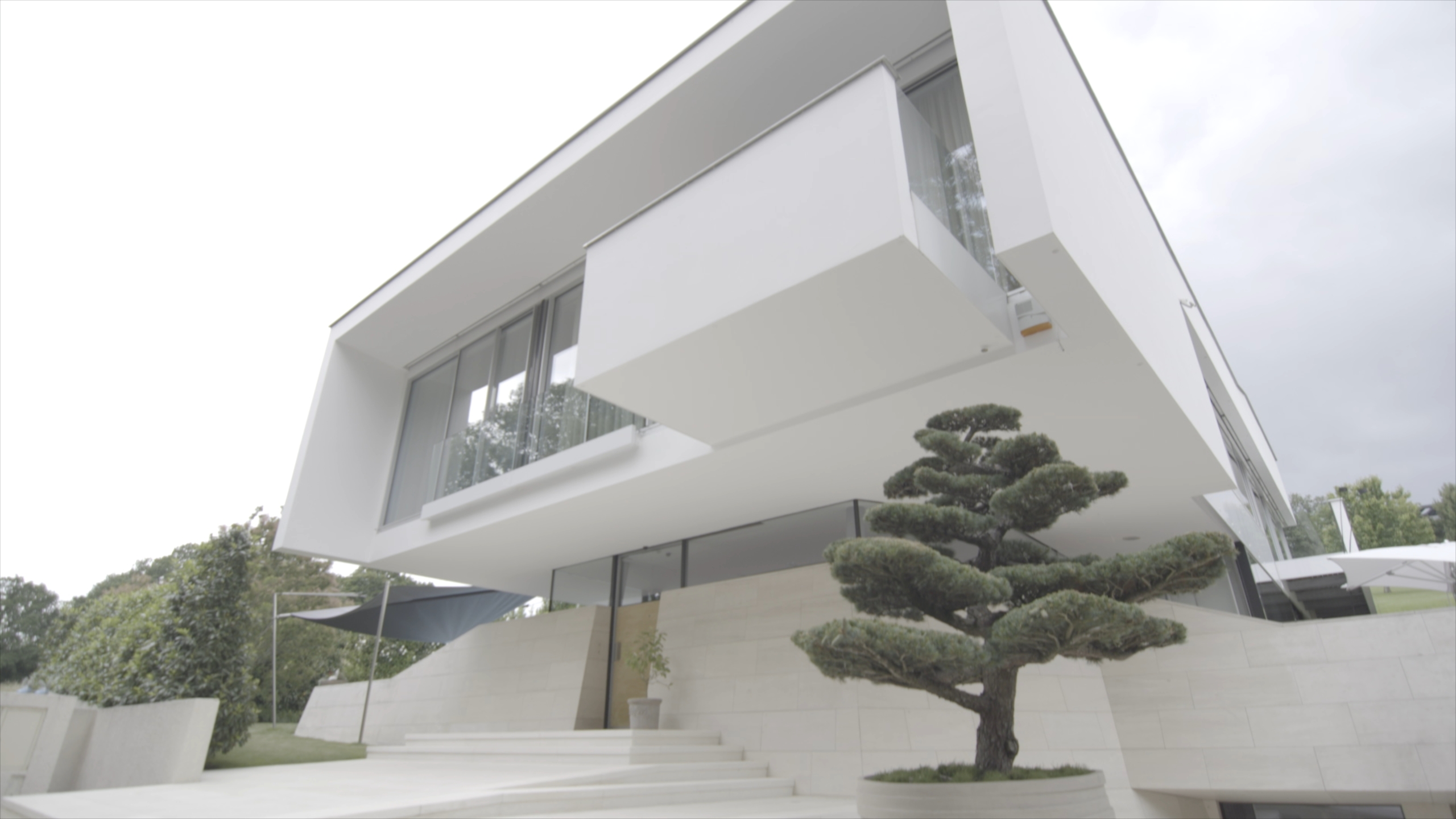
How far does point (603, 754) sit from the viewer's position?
22.5 ft

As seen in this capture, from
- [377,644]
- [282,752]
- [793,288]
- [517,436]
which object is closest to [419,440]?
[517,436]

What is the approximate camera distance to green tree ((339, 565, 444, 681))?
15.7 meters

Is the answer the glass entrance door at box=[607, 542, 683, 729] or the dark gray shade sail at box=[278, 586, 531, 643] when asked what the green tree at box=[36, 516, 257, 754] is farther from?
the glass entrance door at box=[607, 542, 683, 729]

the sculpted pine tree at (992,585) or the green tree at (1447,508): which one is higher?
the green tree at (1447,508)

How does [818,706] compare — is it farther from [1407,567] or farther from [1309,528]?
[1309,528]

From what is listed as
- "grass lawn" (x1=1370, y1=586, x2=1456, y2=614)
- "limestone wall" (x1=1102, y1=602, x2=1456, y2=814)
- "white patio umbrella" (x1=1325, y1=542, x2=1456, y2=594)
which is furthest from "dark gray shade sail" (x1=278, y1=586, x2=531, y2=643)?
"grass lawn" (x1=1370, y1=586, x2=1456, y2=614)

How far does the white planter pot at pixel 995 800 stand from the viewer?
8.05ft

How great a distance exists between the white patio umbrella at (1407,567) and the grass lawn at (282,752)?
13.2 meters

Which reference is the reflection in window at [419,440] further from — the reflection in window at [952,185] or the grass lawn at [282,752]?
the reflection in window at [952,185]

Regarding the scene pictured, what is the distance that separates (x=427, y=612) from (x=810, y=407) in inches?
354

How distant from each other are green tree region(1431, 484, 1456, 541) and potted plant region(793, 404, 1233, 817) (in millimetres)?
29382

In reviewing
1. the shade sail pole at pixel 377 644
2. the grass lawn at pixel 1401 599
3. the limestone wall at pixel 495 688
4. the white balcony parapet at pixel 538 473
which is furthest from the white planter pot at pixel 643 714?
the grass lawn at pixel 1401 599

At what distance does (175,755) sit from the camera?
23.4 ft

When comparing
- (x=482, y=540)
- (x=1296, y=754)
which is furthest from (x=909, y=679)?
(x=482, y=540)
